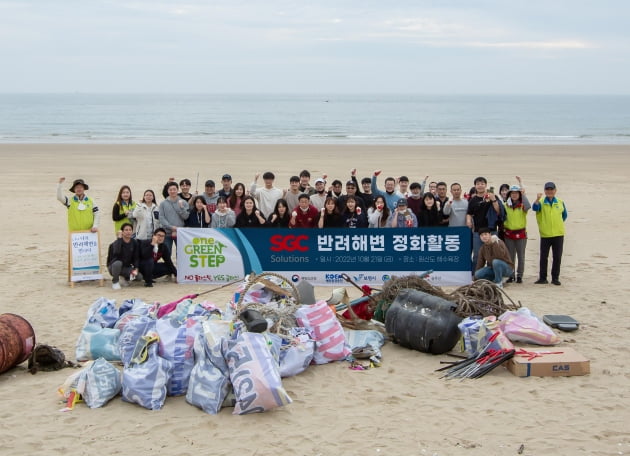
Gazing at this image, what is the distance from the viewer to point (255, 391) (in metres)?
6.17

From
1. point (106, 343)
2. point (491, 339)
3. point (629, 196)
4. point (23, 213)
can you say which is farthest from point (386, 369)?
point (629, 196)

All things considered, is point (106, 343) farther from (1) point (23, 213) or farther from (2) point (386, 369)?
(1) point (23, 213)

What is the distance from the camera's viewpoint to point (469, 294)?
835 centimetres

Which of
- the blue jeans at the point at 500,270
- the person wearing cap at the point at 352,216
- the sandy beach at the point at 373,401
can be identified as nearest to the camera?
the sandy beach at the point at 373,401

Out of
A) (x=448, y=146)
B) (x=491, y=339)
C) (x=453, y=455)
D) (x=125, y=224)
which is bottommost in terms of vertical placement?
(x=453, y=455)

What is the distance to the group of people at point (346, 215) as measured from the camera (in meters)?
10.7

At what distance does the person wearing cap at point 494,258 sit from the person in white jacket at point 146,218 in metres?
5.13

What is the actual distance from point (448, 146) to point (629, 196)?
20065 mm

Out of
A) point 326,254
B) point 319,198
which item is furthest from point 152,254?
point 319,198

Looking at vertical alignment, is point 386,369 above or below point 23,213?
below

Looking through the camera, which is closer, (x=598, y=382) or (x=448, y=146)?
(x=598, y=382)

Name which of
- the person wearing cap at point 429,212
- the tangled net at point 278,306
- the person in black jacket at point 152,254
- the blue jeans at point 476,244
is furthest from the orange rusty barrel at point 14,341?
the blue jeans at point 476,244

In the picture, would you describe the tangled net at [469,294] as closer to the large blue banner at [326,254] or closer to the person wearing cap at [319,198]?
the large blue banner at [326,254]

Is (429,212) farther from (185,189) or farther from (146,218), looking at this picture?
(146,218)
